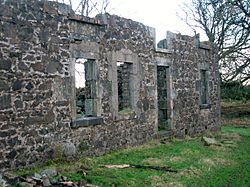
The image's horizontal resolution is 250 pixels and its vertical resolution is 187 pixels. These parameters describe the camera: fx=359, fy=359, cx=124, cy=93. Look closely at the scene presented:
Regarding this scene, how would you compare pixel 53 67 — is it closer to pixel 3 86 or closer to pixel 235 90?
pixel 3 86

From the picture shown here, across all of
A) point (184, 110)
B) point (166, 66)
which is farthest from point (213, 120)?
point (166, 66)

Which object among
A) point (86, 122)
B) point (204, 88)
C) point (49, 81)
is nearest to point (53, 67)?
point (49, 81)

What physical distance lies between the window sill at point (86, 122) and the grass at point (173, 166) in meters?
0.94

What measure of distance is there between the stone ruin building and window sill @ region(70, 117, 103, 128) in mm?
27

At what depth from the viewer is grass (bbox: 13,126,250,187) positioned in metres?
7.69

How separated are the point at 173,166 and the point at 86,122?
264 centimetres

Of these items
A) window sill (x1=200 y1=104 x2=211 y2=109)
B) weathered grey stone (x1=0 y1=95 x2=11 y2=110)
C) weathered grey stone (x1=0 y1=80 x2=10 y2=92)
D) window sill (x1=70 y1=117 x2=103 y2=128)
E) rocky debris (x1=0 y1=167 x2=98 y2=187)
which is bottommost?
rocky debris (x1=0 y1=167 x2=98 y2=187)

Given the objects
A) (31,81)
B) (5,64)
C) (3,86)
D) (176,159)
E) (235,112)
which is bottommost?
(176,159)

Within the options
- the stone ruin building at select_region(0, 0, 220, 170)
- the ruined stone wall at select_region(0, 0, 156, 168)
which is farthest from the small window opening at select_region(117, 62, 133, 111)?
the ruined stone wall at select_region(0, 0, 156, 168)

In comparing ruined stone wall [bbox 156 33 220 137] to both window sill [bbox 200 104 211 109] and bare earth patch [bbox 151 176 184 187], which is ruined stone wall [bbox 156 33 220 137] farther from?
bare earth patch [bbox 151 176 184 187]

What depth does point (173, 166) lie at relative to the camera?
9094 mm

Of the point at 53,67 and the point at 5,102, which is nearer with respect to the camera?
the point at 5,102

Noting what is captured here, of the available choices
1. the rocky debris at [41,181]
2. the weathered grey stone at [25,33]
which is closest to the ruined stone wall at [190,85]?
the weathered grey stone at [25,33]

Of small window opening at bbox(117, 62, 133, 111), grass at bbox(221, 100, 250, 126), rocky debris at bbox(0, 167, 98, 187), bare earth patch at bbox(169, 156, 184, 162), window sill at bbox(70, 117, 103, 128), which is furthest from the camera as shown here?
grass at bbox(221, 100, 250, 126)
